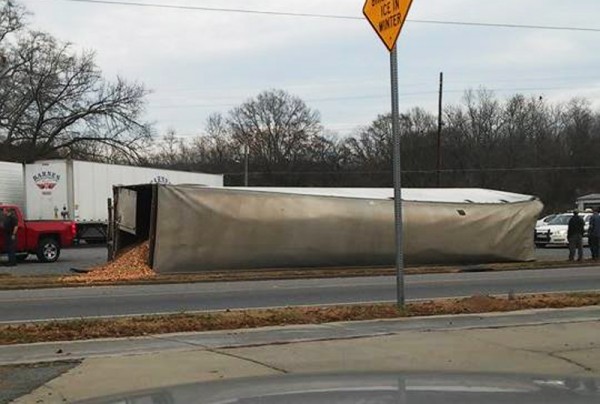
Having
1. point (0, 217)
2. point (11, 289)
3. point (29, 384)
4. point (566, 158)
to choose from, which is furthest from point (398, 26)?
point (566, 158)

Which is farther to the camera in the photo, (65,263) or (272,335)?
(65,263)

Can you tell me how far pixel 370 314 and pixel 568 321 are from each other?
2789mm

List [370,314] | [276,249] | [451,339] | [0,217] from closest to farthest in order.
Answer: [451,339]
[370,314]
[276,249]
[0,217]

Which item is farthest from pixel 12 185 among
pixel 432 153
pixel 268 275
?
pixel 432 153

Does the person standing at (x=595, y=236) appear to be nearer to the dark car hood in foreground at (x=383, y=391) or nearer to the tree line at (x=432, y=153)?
the dark car hood in foreground at (x=383, y=391)

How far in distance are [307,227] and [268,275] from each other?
2.22 metres

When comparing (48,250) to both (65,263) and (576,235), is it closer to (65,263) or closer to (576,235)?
(65,263)

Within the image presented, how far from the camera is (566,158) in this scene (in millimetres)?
89812

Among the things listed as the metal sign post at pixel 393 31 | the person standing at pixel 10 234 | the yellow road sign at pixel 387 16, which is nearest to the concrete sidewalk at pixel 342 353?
the metal sign post at pixel 393 31

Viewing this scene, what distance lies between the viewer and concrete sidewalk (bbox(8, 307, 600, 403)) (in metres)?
7.02

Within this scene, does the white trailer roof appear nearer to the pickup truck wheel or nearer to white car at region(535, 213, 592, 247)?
the pickup truck wheel

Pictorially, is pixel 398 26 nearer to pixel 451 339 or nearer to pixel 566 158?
pixel 451 339

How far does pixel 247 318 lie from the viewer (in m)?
10.8

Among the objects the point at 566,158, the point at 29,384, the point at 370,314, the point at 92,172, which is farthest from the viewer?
the point at 566,158
